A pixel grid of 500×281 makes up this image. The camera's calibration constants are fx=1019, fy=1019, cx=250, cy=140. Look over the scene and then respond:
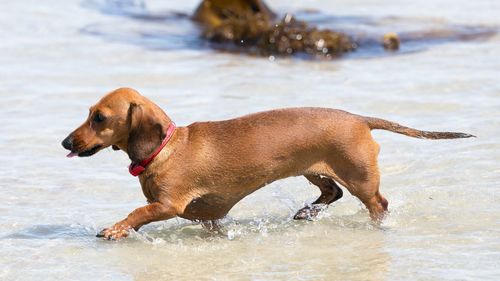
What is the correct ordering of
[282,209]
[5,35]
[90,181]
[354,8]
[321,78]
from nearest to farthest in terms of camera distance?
1. [282,209]
2. [90,181]
3. [321,78]
4. [5,35]
5. [354,8]

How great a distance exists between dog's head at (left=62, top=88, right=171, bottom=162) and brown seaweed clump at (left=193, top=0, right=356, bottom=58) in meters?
6.44

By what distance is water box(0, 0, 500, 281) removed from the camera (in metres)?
5.87

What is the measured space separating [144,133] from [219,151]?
516 mm

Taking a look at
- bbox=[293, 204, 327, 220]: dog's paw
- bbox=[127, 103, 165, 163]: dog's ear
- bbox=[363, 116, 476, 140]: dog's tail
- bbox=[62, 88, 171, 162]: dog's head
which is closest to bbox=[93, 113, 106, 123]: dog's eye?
bbox=[62, 88, 171, 162]: dog's head

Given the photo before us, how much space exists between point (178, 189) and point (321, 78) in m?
5.13

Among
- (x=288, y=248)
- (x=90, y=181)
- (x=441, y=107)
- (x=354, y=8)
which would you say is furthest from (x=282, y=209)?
(x=354, y=8)

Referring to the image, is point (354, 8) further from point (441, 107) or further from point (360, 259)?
point (360, 259)

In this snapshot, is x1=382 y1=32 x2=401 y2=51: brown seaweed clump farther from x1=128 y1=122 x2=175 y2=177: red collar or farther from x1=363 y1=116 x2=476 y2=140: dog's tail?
x1=128 y1=122 x2=175 y2=177: red collar

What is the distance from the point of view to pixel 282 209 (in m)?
7.08

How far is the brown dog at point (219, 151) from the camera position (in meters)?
6.02

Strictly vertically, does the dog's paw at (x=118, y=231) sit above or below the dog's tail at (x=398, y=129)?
below

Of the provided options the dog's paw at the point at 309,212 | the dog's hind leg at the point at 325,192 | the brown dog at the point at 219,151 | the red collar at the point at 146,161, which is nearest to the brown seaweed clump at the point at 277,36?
the dog's hind leg at the point at 325,192

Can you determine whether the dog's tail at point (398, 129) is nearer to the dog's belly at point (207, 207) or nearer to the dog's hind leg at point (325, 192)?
the dog's hind leg at point (325, 192)

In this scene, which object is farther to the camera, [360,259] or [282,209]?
[282,209]
